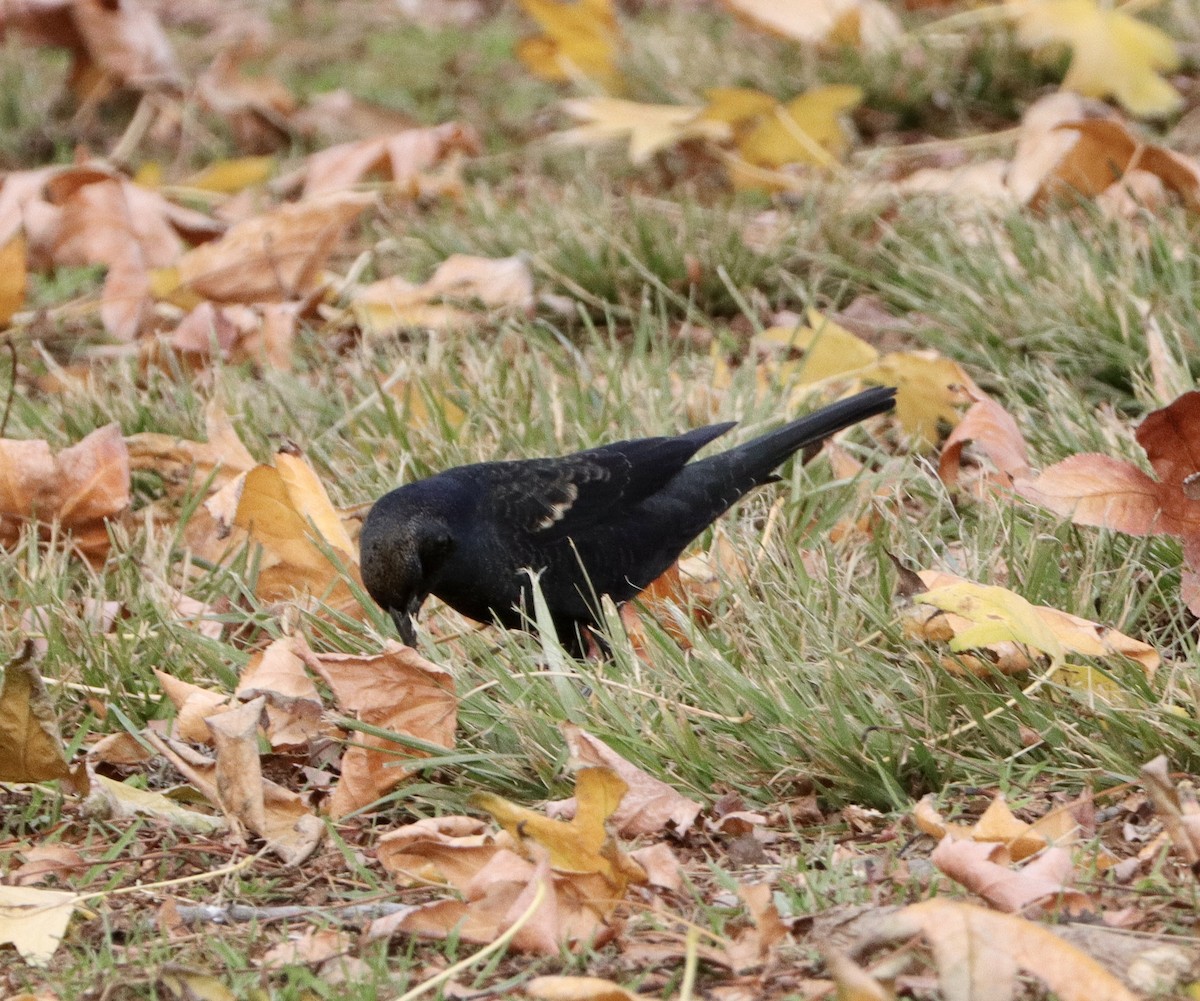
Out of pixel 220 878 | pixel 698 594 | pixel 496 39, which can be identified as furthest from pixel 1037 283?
pixel 496 39

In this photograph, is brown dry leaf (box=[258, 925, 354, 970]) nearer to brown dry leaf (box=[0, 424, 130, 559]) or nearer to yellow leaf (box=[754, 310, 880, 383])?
brown dry leaf (box=[0, 424, 130, 559])

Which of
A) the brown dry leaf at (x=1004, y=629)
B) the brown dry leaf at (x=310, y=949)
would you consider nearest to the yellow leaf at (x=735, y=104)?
the brown dry leaf at (x=1004, y=629)

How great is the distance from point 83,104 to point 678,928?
215 inches

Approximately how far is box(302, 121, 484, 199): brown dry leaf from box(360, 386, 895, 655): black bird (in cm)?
238


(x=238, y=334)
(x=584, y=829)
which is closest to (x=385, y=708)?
(x=584, y=829)

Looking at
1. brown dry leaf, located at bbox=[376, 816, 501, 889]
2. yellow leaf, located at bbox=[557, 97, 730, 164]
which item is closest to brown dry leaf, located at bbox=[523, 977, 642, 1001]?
brown dry leaf, located at bbox=[376, 816, 501, 889]

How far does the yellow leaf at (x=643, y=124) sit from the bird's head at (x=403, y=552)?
230 cm

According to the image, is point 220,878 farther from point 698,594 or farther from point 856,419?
point 856,419

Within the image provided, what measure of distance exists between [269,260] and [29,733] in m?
2.39

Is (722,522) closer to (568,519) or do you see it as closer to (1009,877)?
(568,519)

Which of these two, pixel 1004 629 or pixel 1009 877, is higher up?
pixel 1004 629

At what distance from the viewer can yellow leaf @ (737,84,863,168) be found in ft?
18.1

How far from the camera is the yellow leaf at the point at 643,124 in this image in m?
5.34

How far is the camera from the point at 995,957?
5.76ft
